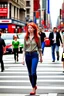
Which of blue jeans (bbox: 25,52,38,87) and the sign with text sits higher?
blue jeans (bbox: 25,52,38,87)

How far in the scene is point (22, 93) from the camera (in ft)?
34.5

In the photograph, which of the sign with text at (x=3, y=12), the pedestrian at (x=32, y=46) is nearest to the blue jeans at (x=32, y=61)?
the pedestrian at (x=32, y=46)

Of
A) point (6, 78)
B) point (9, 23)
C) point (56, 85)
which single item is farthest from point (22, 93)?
point (9, 23)

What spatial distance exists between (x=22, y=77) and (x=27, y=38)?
4.51 metres

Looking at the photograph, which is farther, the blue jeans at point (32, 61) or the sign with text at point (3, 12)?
the sign with text at point (3, 12)

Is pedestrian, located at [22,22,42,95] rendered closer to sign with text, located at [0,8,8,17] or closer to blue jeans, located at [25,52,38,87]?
blue jeans, located at [25,52,38,87]

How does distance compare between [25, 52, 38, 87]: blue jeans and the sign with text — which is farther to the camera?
the sign with text

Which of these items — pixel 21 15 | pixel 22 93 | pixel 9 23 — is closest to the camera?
pixel 22 93

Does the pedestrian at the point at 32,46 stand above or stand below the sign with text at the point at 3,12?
above

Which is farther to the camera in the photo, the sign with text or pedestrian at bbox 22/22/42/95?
the sign with text

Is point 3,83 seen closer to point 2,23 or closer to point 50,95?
point 50,95

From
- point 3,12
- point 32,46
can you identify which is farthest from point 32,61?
point 3,12

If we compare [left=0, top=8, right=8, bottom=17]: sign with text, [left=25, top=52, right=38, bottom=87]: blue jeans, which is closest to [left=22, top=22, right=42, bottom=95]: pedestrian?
[left=25, top=52, right=38, bottom=87]: blue jeans

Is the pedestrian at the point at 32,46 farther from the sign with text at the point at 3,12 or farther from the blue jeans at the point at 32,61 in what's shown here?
the sign with text at the point at 3,12
